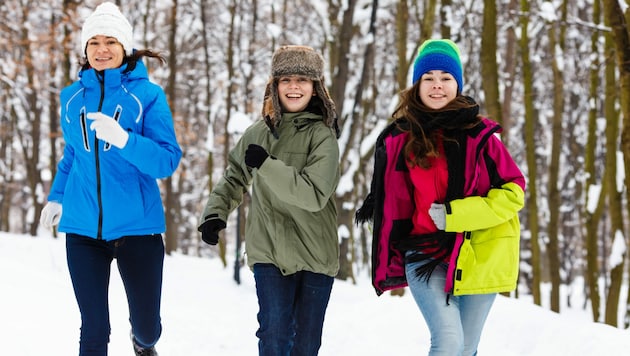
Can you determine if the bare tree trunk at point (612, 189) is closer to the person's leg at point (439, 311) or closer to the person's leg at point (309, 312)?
the person's leg at point (439, 311)

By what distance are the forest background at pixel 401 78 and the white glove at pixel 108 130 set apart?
1186 mm

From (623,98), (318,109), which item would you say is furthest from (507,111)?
(318,109)

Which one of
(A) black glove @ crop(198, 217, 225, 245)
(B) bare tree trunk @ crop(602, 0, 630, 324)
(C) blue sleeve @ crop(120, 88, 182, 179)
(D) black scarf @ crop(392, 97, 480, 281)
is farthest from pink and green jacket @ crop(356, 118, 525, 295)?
(B) bare tree trunk @ crop(602, 0, 630, 324)

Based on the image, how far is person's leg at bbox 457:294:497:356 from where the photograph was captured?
3.16 metres

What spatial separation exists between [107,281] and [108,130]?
807 millimetres

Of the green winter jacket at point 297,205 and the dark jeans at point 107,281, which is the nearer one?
the green winter jacket at point 297,205

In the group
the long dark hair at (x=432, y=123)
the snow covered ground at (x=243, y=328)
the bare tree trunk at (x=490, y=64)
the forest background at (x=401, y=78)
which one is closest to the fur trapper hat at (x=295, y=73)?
the long dark hair at (x=432, y=123)

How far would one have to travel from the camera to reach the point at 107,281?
3504mm

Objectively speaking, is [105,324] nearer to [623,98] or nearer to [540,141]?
[623,98]

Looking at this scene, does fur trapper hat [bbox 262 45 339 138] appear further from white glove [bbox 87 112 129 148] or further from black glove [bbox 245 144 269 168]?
white glove [bbox 87 112 129 148]

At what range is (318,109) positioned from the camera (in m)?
3.48

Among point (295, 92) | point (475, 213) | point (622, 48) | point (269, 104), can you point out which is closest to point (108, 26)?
point (269, 104)

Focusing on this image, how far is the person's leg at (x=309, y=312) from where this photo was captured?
3.31 metres

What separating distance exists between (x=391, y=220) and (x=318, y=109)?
70cm
